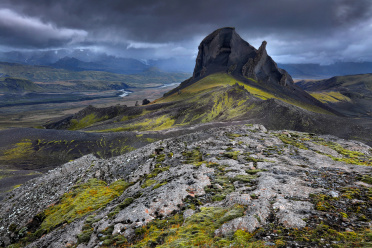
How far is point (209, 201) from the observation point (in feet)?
46.7

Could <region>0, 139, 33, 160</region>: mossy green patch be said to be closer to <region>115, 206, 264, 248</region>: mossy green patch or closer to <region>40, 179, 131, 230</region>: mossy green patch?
<region>40, 179, 131, 230</region>: mossy green patch

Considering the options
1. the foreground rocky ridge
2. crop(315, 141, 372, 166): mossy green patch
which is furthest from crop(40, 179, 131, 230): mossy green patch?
crop(315, 141, 372, 166): mossy green patch

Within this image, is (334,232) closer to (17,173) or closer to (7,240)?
(7,240)

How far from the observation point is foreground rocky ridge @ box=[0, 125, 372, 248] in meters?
9.90

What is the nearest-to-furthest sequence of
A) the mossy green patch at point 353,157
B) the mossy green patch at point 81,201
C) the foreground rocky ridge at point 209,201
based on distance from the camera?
the foreground rocky ridge at point 209,201 < the mossy green patch at point 81,201 < the mossy green patch at point 353,157

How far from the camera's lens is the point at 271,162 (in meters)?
20.9

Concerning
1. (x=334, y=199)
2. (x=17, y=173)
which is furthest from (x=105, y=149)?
(x=334, y=199)

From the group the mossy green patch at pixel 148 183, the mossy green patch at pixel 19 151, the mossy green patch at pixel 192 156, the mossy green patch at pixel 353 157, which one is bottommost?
the mossy green patch at pixel 19 151

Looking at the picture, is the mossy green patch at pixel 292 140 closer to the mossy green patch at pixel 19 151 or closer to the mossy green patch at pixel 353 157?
the mossy green patch at pixel 353 157

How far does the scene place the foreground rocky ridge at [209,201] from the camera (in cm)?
990

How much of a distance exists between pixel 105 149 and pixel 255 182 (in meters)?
76.3

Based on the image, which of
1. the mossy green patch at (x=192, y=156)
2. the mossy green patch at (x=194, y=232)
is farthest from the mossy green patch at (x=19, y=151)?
the mossy green patch at (x=194, y=232)

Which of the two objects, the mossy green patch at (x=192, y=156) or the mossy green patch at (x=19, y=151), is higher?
the mossy green patch at (x=192, y=156)

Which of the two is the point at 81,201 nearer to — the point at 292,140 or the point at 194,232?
the point at 194,232
